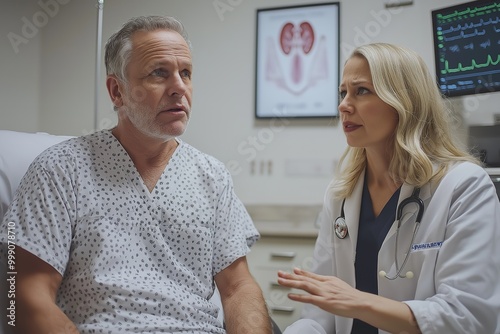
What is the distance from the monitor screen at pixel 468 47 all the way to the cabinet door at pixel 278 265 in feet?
3.73

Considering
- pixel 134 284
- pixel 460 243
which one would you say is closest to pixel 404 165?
pixel 460 243

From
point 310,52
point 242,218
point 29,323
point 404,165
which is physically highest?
point 310,52

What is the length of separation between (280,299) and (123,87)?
5.66ft

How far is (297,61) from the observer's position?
2.92 meters

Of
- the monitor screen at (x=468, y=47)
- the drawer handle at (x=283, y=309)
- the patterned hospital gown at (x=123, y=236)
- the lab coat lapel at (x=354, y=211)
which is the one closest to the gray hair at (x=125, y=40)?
the patterned hospital gown at (x=123, y=236)

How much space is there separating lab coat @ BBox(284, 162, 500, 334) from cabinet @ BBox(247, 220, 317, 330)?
122 cm

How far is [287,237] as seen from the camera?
2631 mm

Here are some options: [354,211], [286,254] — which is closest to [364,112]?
[354,211]

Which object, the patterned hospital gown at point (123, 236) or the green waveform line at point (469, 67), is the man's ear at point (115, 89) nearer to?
the patterned hospital gown at point (123, 236)

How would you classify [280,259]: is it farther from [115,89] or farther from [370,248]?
[115,89]

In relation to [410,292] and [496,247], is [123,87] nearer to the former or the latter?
[410,292]

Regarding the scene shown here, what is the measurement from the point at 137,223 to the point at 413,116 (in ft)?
2.70

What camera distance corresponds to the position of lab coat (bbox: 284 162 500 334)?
107 cm

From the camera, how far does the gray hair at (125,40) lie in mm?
1369
